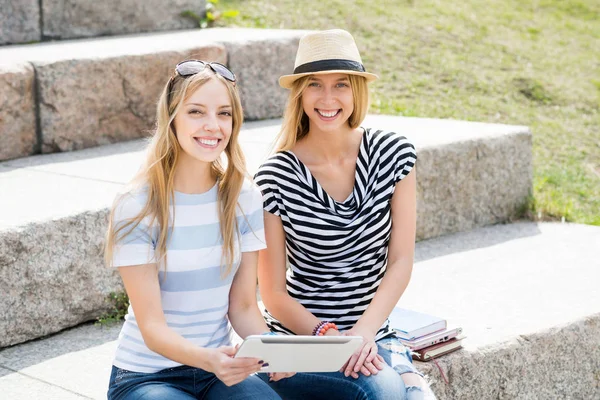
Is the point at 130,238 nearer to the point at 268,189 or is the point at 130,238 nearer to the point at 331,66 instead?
the point at 268,189

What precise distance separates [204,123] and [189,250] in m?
0.35

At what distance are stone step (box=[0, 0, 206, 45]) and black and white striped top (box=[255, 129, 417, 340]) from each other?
2891 millimetres

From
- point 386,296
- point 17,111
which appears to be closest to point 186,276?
point 386,296

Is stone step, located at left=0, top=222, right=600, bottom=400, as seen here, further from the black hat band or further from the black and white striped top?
the black hat band

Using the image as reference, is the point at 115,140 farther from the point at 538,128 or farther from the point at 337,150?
the point at 538,128

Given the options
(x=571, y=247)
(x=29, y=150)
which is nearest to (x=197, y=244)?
(x=29, y=150)

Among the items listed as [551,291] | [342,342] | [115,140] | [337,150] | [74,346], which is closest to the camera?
[342,342]

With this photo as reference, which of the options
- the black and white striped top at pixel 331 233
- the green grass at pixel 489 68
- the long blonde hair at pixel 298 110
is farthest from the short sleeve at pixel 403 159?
the green grass at pixel 489 68

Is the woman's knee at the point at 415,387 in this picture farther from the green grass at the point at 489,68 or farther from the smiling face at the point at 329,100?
the green grass at the point at 489,68

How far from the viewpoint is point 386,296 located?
2.87 metres

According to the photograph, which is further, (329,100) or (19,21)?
(19,21)

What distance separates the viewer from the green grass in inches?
235

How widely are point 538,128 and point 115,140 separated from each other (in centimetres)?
292

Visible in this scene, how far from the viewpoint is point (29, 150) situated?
459cm
